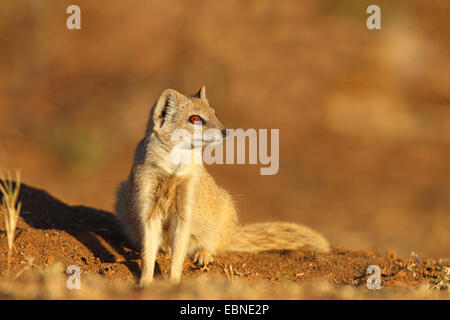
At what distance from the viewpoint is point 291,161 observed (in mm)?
15086

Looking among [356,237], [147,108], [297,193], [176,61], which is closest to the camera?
[356,237]

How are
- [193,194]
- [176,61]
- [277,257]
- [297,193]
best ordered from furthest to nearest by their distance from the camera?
[176,61], [297,193], [277,257], [193,194]

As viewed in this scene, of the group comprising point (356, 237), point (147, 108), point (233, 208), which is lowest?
point (356, 237)

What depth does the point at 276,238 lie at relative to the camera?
6.90 metres

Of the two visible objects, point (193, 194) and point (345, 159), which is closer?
point (193, 194)

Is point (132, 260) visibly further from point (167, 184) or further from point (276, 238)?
point (276, 238)

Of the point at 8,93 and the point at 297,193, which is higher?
the point at 8,93

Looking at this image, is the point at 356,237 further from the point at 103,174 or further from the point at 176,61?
the point at 176,61

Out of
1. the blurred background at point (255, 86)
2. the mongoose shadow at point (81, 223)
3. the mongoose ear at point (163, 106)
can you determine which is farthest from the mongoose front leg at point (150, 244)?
the blurred background at point (255, 86)

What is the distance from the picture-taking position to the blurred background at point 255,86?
14.2 m

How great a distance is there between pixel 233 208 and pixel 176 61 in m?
12.5

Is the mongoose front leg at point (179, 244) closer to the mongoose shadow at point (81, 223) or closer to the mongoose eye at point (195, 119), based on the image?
the mongoose shadow at point (81, 223)

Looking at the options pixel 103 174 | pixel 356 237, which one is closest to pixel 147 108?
pixel 103 174

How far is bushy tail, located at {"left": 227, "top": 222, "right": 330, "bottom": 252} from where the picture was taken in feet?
22.2
